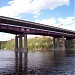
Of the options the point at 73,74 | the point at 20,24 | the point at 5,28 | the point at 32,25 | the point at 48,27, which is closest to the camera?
the point at 73,74

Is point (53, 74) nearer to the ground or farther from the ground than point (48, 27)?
nearer to the ground

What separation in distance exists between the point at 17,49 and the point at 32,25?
962 inches

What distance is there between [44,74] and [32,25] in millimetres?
131928

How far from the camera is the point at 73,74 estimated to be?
4416 centimetres

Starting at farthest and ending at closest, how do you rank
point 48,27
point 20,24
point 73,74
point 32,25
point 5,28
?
point 48,27, point 32,25, point 20,24, point 5,28, point 73,74

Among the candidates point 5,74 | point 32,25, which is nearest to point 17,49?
point 32,25

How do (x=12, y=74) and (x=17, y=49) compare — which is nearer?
(x=12, y=74)

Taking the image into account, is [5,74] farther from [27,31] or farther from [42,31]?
[42,31]

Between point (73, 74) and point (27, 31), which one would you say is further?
point (27, 31)

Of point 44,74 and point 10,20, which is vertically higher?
point 10,20

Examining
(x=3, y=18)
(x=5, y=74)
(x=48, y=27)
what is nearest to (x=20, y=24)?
(x=3, y=18)

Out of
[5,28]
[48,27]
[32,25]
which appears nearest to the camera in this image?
[5,28]

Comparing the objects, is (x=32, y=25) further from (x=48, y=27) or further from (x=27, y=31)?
(x=48, y=27)

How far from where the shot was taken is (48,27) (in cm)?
19588
